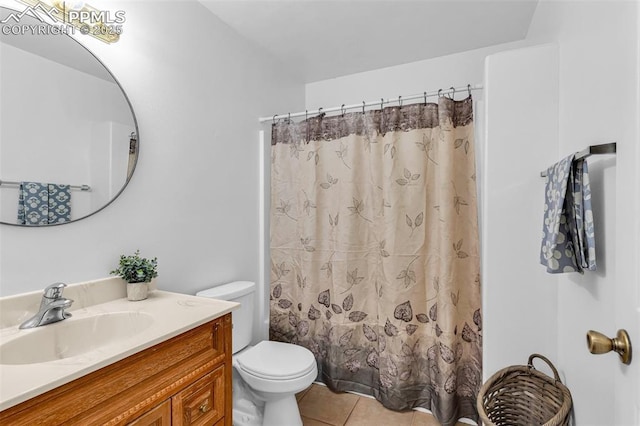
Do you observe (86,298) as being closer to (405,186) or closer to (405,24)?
(405,186)

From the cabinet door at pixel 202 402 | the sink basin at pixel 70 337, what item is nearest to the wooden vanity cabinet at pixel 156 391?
the cabinet door at pixel 202 402

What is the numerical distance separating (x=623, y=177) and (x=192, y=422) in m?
1.43

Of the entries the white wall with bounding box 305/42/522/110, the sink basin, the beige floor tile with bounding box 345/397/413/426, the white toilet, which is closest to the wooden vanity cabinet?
the sink basin

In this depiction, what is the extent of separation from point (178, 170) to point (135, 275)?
608mm

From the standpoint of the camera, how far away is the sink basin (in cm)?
96

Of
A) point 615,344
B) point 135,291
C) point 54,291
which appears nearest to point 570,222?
point 615,344

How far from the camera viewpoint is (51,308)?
3.54ft

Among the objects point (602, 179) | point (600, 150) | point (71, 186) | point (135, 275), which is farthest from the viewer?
point (135, 275)

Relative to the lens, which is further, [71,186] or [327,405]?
[327,405]

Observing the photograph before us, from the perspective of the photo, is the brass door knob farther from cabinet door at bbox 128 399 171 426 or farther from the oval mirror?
the oval mirror

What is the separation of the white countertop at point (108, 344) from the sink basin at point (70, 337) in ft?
0.06

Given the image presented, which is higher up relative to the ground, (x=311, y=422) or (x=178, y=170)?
(x=178, y=170)

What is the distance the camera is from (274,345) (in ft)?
6.38

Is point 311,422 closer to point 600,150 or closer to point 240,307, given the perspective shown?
point 240,307
